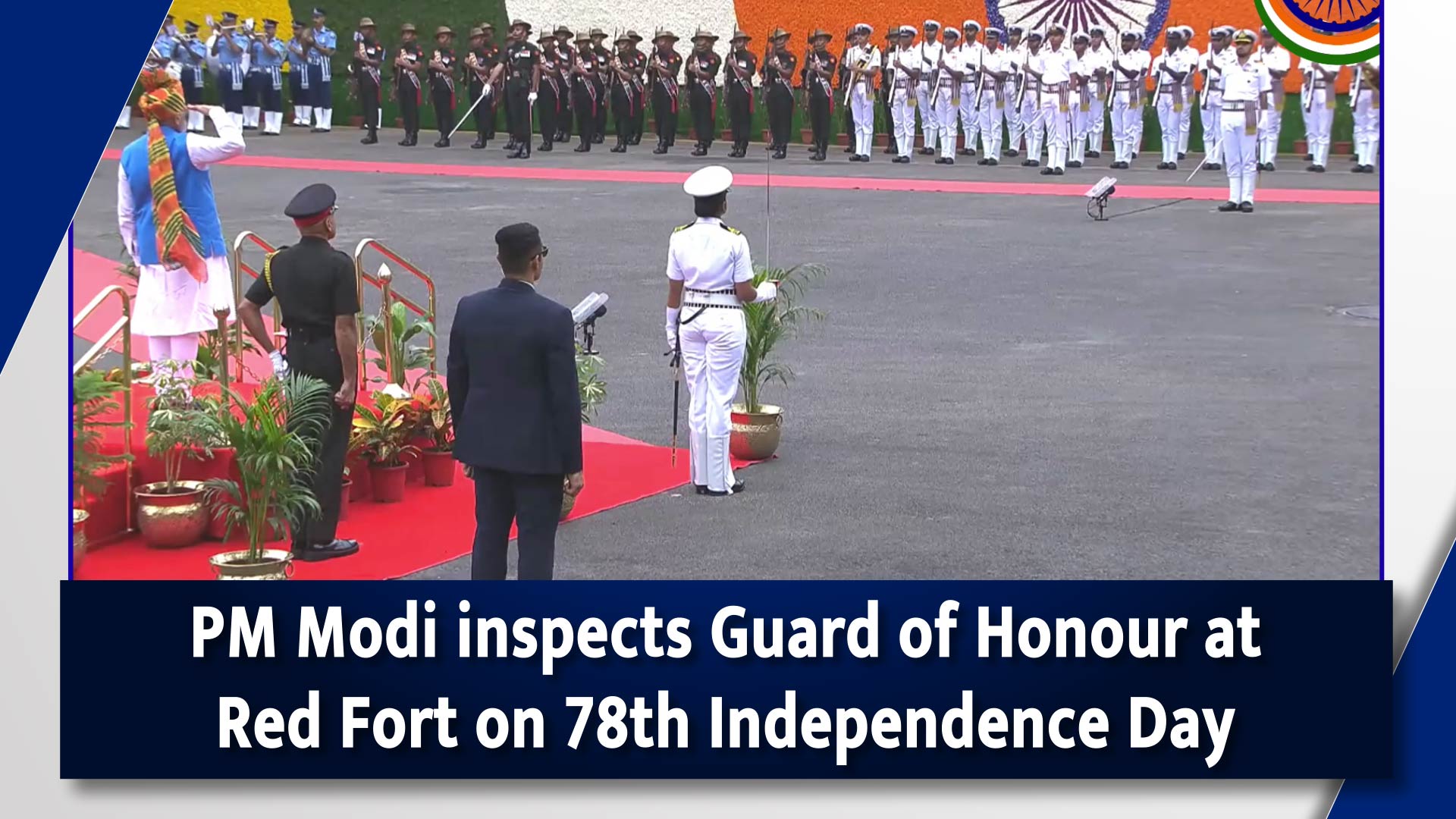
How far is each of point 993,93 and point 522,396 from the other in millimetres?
21057

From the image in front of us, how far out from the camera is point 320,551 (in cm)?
788

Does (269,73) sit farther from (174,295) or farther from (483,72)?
(174,295)

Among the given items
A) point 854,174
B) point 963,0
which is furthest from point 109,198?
point 963,0

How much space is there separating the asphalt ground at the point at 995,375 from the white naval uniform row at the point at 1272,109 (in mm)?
1537

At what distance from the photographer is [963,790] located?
18.2 feet

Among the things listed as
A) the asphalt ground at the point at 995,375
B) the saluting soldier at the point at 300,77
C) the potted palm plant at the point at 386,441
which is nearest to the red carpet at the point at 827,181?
the asphalt ground at the point at 995,375

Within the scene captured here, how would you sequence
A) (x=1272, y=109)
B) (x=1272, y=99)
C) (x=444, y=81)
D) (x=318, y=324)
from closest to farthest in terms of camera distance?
(x=318, y=324)
(x=1272, y=109)
(x=1272, y=99)
(x=444, y=81)

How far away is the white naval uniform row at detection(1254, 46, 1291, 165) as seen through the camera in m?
22.7

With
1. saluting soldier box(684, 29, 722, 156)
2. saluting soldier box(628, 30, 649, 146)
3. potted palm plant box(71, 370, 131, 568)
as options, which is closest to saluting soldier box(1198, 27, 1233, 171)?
saluting soldier box(684, 29, 722, 156)

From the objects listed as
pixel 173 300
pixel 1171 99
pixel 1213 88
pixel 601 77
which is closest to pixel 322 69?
pixel 601 77

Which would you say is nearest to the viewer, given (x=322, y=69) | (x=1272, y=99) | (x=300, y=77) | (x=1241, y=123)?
(x=1241, y=123)

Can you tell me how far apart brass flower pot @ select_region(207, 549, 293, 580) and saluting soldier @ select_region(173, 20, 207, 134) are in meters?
22.8

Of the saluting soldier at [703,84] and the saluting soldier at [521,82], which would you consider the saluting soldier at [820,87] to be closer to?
the saluting soldier at [703,84]

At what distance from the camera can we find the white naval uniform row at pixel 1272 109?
22.7 m
